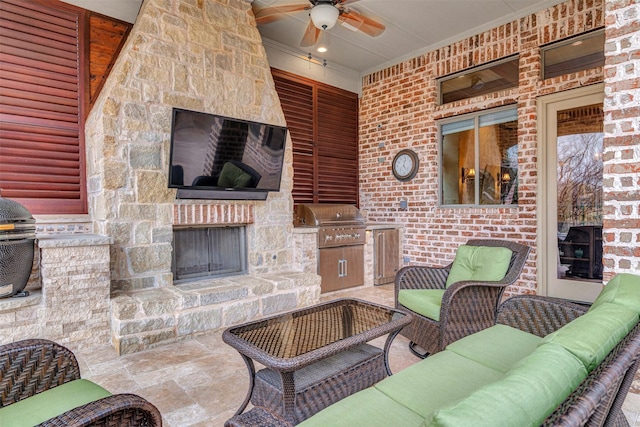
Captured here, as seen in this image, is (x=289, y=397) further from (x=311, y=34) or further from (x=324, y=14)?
(x=311, y=34)

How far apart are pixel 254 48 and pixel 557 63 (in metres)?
3.33

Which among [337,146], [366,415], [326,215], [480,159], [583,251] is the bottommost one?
[366,415]

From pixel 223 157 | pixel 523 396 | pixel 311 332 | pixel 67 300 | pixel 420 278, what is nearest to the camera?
pixel 523 396

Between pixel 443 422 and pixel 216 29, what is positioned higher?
pixel 216 29

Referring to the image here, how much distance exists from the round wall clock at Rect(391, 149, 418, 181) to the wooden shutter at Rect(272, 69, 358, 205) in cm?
78

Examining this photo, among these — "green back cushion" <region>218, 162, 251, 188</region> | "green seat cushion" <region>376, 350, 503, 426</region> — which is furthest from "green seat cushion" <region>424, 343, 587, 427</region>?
"green back cushion" <region>218, 162, 251, 188</region>

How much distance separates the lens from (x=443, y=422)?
2.21 ft

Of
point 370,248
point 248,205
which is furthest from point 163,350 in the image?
point 370,248

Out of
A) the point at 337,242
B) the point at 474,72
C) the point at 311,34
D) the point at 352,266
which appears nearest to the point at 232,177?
the point at 337,242

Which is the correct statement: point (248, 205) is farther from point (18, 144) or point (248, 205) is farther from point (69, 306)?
point (18, 144)

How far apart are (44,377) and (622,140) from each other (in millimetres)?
3163

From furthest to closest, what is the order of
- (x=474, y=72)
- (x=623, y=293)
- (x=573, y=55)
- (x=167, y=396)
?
(x=474, y=72), (x=573, y=55), (x=167, y=396), (x=623, y=293)

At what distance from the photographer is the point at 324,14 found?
3.23m

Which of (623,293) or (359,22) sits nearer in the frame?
(623,293)
